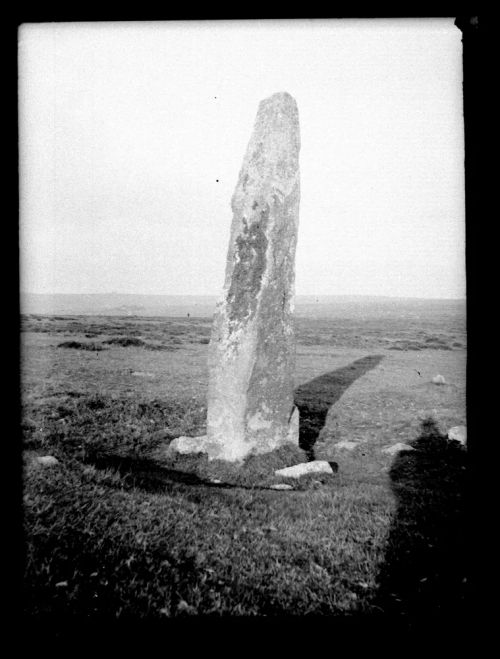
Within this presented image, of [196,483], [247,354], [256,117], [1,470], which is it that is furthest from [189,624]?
[256,117]

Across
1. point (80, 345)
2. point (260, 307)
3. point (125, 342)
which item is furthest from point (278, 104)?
point (125, 342)

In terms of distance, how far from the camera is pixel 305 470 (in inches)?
295

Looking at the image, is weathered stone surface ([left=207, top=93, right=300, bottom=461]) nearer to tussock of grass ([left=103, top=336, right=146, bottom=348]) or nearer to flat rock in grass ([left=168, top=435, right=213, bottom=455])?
flat rock in grass ([left=168, top=435, right=213, bottom=455])

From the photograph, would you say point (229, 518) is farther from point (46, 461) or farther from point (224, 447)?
point (224, 447)

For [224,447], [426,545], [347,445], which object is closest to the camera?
[426,545]

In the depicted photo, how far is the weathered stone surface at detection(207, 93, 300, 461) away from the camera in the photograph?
8203 millimetres

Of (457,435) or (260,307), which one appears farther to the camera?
(457,435)

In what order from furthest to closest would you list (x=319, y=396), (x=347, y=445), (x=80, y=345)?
(x=80, y=345) → (x=319, y=396) → (x=347, y=445)

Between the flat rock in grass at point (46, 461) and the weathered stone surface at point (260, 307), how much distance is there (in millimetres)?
2622

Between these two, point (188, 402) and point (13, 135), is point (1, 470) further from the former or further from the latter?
point (188, 402)

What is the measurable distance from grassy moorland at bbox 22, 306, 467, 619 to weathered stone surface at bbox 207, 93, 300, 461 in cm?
59

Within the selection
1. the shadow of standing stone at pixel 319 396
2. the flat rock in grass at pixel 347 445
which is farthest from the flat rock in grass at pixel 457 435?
the shadow of standing stone at pixel 319 396

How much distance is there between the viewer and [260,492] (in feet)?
21.5

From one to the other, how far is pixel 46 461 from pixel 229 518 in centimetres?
271
